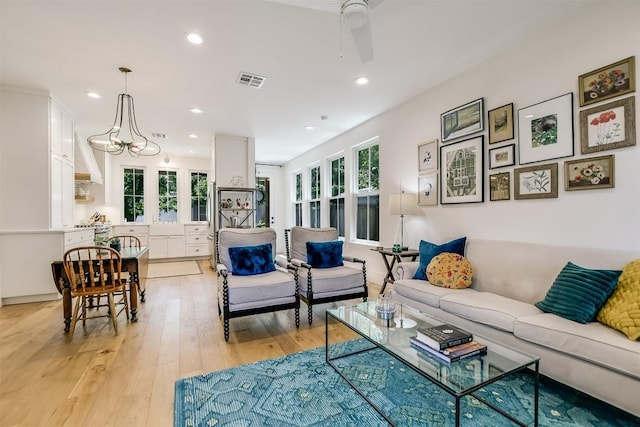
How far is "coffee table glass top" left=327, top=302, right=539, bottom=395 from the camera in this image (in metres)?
1.36

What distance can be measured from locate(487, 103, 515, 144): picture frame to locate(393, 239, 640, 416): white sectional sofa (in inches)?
41.9

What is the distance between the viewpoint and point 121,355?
7.99 ft

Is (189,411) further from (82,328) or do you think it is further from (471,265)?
(471,265)

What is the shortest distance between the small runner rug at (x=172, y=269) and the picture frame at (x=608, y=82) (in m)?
6.26

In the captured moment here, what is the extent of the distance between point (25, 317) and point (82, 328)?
97cm

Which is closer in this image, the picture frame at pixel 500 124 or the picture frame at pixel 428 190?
the picture frame at pixel 500 124

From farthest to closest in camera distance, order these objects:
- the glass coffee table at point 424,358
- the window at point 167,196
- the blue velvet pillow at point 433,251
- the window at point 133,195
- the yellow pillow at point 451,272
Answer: the window at point 167,196
the window at point 133,195
the blue velvet pillow at point 433,251
the yellow pillow at point 451,272
the glass coffee table at point 424,358

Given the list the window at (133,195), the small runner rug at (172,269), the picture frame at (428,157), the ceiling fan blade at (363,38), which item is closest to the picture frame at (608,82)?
the picture frame at (428,157)

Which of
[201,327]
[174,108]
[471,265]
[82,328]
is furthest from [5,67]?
[471,265]

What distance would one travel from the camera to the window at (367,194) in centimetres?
507

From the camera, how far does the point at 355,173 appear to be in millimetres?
5652

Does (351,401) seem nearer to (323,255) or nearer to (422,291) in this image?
(422,291)

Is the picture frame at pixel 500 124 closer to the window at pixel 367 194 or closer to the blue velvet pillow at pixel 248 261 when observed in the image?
the window at pixel 367 194

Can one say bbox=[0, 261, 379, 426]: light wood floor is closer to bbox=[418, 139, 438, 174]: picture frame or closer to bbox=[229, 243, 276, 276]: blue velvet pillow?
bbox=[229, 243, 276, 276]: blue velvet pillow
